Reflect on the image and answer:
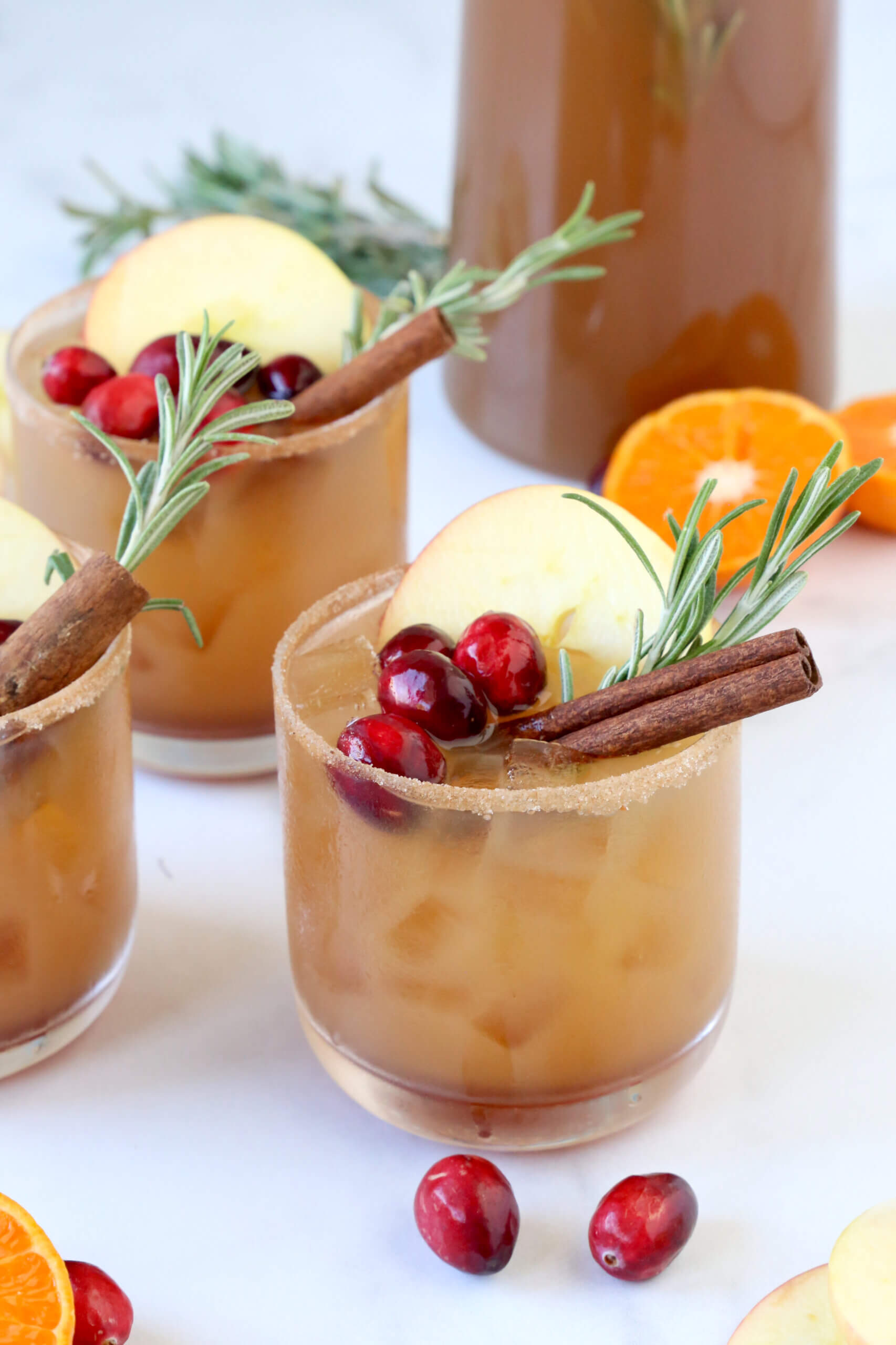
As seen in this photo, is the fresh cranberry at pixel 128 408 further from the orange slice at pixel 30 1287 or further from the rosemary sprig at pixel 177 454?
the orange slice at pixel 30 1287

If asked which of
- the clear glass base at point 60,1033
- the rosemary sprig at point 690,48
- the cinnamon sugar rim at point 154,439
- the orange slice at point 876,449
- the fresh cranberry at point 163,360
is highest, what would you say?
the rosemary sprig at point 690,48

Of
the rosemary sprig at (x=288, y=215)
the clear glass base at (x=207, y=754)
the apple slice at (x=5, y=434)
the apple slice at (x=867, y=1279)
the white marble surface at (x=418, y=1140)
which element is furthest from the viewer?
the rosemary sprig at (x=288, y=215)

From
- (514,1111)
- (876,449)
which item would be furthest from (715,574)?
(876,449)

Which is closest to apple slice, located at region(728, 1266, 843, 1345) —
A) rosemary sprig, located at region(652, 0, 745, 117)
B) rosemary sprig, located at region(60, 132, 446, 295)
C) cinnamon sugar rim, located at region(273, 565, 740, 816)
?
cinnamon sugar rim, located at region(273, 565, 740, 816)

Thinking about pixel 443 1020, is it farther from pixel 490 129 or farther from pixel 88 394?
pixel 490 129

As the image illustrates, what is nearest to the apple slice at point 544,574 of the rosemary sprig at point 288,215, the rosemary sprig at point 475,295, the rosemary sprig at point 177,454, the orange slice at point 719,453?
the rosemary sprig at point 177,454

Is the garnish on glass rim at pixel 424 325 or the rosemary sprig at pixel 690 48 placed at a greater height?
the rosemary sprig at pixel 690 48

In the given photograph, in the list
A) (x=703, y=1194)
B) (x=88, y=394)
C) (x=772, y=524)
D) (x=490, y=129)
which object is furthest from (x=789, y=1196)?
(x=490, y=129)
